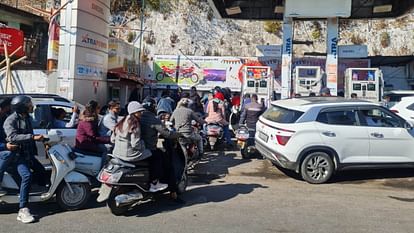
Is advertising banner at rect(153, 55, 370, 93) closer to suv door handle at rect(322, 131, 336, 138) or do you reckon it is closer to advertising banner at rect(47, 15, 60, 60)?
advertising banner at rect(47, 15, 60, 60)

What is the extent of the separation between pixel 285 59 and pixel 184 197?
10.3 m

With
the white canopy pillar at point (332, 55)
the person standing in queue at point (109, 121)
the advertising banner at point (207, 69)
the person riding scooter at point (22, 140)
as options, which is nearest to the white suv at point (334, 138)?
the person standing in queue at point (109, 121)

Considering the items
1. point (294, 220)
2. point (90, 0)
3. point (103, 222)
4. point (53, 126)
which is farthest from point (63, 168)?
point (90, 0)

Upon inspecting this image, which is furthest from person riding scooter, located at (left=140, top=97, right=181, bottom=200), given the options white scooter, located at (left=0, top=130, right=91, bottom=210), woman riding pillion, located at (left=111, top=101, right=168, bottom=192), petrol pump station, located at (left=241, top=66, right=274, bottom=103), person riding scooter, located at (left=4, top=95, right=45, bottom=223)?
petrol pump station, located at (left=241, top=66, right=274, bottom=103)

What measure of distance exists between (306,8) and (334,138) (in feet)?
28.1

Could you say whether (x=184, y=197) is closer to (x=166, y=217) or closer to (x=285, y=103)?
(x=166, y=217)

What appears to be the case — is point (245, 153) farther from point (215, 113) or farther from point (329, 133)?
point (329, 133)

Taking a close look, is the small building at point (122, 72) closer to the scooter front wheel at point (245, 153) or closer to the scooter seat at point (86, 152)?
the scooter front wheel at point (245, 153)

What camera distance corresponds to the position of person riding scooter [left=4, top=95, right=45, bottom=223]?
18.8ft

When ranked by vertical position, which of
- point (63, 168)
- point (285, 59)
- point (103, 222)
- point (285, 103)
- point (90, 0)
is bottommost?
point (103, 222)

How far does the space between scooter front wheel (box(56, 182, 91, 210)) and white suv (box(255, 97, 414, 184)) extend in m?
3.96

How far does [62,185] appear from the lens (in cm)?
627

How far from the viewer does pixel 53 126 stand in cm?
827

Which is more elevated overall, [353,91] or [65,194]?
[353,91]
